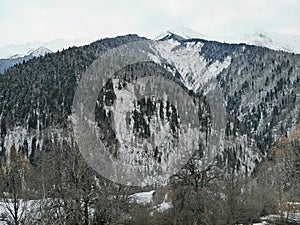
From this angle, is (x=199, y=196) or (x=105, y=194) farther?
(x=199, y=196)

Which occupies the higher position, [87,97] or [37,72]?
[37,72]

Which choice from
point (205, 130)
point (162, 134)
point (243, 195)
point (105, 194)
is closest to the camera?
point (105, 194)

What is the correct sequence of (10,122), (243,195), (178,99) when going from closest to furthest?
(243,195) < (10,122) < (178,99)

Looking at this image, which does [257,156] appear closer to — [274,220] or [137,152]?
[137,152]

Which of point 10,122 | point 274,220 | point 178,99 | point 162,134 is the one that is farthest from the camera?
point 178,99

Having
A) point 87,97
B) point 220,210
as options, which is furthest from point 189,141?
point 220,210

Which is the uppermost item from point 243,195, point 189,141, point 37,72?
point 37,72

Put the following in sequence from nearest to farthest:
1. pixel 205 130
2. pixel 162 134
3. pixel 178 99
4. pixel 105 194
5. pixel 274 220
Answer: pixel 105 194 → pixel 274 220 → pixel 162 134 → pixel 205 130 → pixel 178 99

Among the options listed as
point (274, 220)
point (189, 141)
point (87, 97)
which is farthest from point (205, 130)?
point (274, 220)

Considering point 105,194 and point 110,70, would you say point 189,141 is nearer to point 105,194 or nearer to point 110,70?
point 110,70
